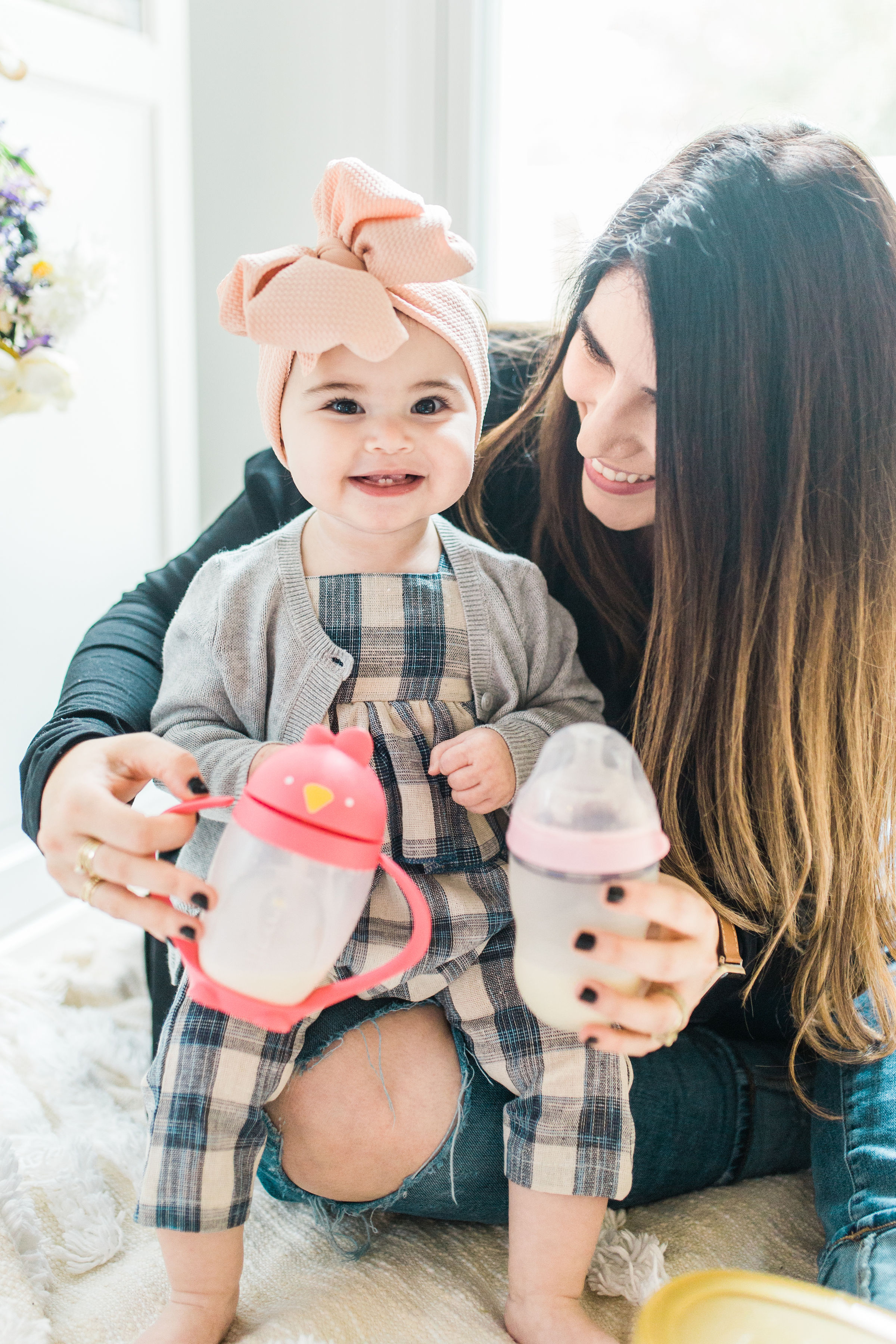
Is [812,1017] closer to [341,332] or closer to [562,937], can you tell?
[562,937]

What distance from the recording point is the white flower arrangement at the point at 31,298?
1.28m

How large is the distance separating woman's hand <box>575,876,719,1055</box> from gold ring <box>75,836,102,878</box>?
38 cm

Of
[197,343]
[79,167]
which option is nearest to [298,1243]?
[79,167]

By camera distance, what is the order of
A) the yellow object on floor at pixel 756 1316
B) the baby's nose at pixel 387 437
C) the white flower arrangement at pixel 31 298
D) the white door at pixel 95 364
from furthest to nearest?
the white door at pixel 95 364 → the white flower arrangement at pixel 31 298 → the baby's nose at pixel 387 437 → the yellow object on floor at pixel 756 1316

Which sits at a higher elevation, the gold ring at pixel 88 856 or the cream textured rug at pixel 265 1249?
the gold ring at pixel 88 856

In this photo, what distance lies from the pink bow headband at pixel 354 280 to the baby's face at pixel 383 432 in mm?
17

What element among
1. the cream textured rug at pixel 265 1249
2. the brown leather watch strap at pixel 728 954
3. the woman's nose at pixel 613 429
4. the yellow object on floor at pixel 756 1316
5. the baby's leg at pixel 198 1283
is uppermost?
the woman's nose at pixel 613 429

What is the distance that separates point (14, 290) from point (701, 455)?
2.89 feet

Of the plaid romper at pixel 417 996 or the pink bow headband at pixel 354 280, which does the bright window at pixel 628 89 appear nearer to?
the pink bow headband at pixel 354 280

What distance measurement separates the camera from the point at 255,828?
0.67 metres

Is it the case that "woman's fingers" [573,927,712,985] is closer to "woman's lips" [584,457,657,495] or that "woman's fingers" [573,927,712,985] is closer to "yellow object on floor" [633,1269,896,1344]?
"yellow object on floor" [633,1269,896,1344]

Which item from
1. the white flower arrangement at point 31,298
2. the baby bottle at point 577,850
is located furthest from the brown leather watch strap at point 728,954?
the white flower arrangement at point 31,298

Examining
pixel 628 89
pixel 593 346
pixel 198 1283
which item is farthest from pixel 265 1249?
pixel 628 89

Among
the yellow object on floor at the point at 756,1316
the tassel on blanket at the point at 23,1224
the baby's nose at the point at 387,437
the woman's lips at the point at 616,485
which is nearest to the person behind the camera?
the yellow object on floor at the point at 756,1316
